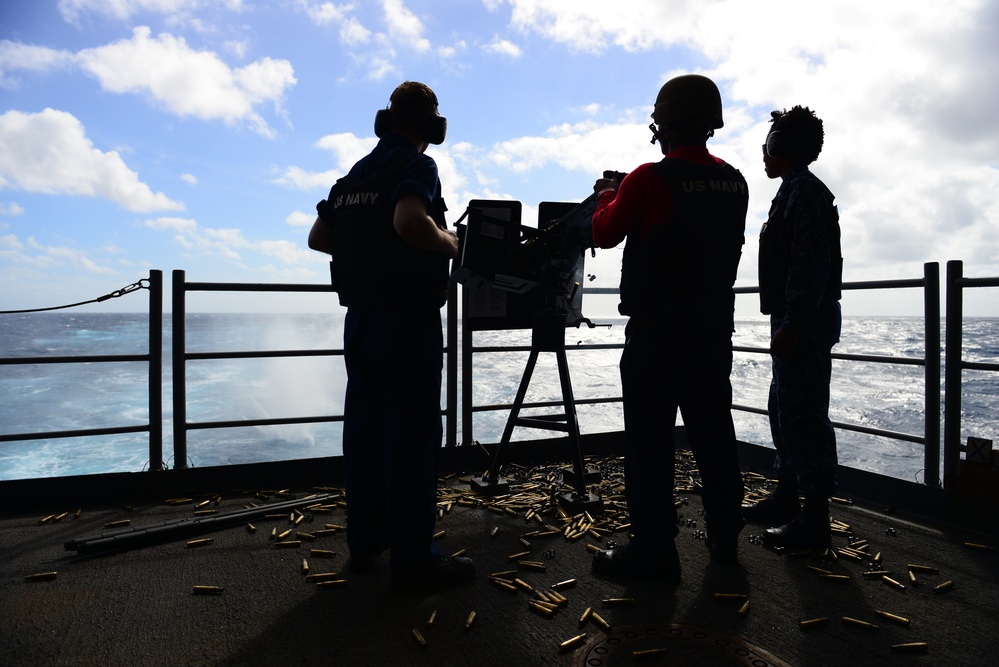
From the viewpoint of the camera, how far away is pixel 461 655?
7.11ft

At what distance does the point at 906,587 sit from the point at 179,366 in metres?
4.45

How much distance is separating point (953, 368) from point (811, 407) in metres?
1.40

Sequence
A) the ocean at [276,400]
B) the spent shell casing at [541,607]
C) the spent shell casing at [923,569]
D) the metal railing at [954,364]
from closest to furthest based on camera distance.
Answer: the spent shell casing at [541,607], the spent shell casing at [923,569], the metal railing at [954,364], the ocean at [276,400]

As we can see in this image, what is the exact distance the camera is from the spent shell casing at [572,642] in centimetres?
220

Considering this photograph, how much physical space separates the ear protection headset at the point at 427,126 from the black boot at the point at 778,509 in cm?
272

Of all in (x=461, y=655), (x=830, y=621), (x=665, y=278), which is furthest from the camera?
(x=665, y=278)

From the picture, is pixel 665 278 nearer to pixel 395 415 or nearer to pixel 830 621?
pixel 395 415

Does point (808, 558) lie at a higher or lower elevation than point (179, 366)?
lower

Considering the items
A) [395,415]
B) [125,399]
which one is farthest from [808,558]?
[125,399]

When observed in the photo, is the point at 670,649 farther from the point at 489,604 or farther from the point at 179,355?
the point at 179,355

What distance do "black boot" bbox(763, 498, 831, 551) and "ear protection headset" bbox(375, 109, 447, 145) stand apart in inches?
103

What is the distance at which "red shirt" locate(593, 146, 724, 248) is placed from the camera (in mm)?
2807

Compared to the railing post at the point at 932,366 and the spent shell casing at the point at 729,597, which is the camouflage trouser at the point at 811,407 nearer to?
the spent shell casing at the point at 729,597

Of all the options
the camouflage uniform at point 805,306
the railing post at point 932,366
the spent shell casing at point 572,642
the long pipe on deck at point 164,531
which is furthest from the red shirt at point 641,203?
the long pipe on deck at point 164,531
